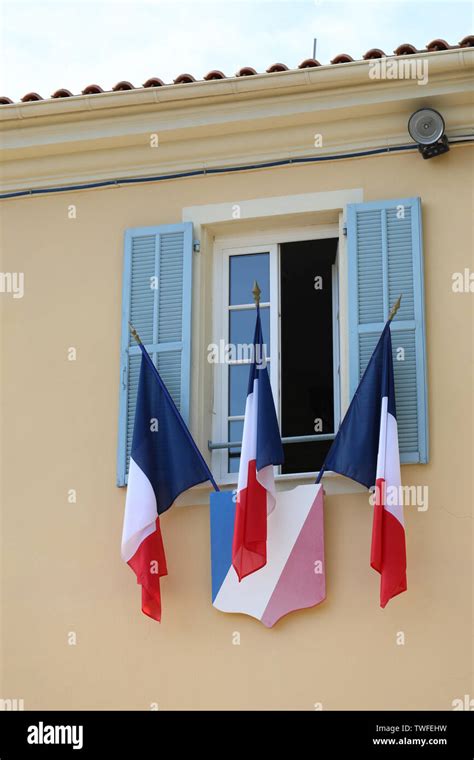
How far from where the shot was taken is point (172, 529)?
9.43m

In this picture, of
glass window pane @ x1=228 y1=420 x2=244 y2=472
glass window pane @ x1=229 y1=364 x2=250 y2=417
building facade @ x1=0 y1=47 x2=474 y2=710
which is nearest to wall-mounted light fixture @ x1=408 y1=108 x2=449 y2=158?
building facade @ x1=0 y1=47 x2=474 y2=710

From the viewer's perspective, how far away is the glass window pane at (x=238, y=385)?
9.91m

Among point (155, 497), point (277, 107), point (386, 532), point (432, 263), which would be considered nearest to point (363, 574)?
point (386, 532)

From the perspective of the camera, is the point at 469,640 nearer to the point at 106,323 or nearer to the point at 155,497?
the point at 155,497

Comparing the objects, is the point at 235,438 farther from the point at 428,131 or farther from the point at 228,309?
the point at 428,131

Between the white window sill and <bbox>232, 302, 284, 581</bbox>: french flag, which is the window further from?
<bbox>232, 302, 284, 581</bbox>: french flag

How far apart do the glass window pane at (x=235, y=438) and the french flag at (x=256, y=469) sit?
441 millimetres

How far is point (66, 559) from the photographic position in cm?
955

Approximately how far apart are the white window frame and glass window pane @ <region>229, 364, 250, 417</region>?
1.4 inches

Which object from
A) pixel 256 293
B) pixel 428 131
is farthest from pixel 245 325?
pixel 428 131

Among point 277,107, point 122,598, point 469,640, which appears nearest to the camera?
point 469,640

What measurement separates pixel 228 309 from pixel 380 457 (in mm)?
1642

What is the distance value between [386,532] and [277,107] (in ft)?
9.34

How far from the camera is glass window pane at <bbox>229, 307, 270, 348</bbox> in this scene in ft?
32.8
